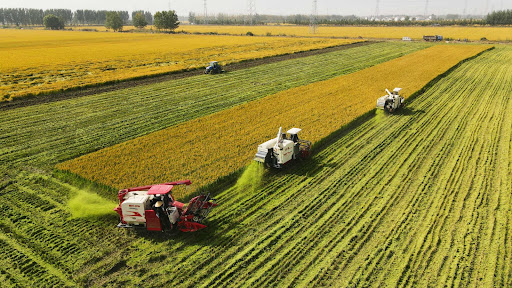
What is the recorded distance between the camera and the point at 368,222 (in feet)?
44.8

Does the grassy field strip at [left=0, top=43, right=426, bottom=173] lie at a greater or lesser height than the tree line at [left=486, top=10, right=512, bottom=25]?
lesser

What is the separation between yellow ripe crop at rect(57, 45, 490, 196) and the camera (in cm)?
1752

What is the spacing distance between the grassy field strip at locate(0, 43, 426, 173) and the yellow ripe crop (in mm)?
1866

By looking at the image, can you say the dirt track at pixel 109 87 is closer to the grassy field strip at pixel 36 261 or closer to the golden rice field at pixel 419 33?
the grassy field strip at pixel 36 261

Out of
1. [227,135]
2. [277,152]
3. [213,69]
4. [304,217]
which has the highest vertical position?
[213,69]

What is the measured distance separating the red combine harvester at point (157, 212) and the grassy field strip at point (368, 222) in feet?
2.03

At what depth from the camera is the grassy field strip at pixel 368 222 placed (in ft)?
36.2

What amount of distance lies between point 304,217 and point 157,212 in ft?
18.3

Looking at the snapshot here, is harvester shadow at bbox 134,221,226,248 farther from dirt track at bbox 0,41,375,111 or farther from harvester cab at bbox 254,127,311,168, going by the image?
dirt track at bbox 0,41,375,111

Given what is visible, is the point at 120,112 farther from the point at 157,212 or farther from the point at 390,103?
the point at 390,103

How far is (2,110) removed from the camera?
28.5 m

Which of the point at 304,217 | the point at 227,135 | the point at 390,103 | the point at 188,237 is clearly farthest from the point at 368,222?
the point at 390,103

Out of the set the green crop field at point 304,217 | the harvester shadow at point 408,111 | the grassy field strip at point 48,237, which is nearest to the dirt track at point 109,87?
the green crop field at point 304,217

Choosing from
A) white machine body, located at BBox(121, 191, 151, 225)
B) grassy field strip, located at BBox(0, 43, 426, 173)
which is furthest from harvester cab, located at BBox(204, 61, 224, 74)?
white machine body, located at BBox(121, 191, 151, 225)
